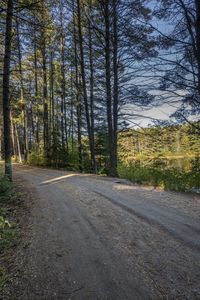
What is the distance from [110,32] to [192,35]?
17.8 ft

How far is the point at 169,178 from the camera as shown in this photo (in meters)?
10.1

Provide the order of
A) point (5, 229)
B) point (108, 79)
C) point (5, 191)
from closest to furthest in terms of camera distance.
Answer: point (5, 229) → point (5, 191) → point (108, 79)

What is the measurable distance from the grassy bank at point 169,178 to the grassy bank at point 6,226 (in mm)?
5116

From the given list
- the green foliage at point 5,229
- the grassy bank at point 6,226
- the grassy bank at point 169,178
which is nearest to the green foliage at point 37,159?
the grassy bank at point 169,178

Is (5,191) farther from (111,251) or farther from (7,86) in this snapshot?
(111,251)

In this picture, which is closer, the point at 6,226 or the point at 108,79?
the point at 6,226

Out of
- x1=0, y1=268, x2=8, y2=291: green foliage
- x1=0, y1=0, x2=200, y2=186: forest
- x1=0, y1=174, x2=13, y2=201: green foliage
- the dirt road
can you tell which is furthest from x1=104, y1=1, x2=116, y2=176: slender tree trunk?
x1=0, y1=268, x2=8, y2=291: green foliage

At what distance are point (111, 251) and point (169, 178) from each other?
6533 millimetres

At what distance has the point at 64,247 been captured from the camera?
13.9 ft

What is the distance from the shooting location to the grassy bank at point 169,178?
364 inches

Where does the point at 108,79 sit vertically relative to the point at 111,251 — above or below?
above

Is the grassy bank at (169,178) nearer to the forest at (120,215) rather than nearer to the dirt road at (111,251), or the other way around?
the forest at (120,215)

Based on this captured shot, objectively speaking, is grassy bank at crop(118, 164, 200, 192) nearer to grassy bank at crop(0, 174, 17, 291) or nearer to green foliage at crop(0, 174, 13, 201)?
green foliage at crop(0, 174, 13, 201)

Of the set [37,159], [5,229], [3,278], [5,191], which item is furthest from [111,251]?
[37,159]
